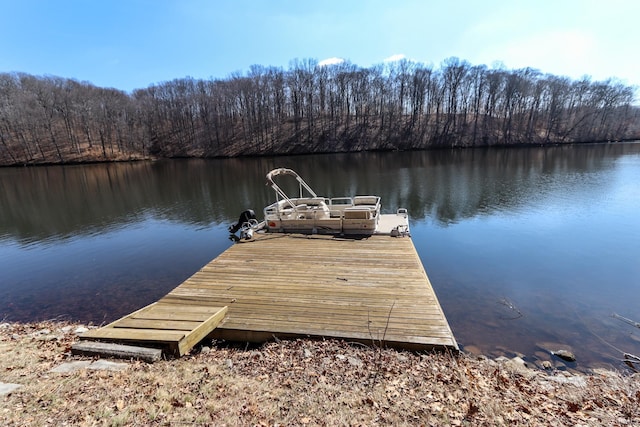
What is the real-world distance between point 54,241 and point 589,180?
1319 inches

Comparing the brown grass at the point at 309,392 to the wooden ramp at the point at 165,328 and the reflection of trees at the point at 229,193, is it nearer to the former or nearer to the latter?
the wooden ramp at the point at 165,328

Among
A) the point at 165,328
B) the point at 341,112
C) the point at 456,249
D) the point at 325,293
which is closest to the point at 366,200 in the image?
the point at 456,249

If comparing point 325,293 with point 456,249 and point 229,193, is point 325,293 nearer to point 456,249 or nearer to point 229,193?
point 456,249

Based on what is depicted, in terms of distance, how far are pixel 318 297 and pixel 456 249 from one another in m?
7.28

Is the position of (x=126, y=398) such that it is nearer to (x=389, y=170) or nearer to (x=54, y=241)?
(x=54, y=241)

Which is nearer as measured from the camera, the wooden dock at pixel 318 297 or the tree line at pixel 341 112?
the wooden dock at pixel 318 297

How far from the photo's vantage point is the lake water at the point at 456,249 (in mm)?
7316

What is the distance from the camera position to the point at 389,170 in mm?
31609

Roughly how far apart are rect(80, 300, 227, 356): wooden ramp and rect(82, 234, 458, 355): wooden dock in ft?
0.10

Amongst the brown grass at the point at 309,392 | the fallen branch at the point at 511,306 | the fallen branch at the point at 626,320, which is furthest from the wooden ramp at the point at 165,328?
the fallen branch at the point at 626,320

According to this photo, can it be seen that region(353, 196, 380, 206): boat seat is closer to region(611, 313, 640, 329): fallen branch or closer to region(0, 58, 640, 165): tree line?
region(611, 313, 640, 329): fallen branch

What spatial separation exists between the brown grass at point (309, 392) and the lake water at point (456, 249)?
2566mm

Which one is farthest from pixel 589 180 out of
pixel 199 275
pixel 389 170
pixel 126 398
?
pixel 126 398

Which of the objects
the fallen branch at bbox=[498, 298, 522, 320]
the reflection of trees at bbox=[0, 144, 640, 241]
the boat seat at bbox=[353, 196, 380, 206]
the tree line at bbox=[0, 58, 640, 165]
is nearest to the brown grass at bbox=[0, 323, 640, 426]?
the fallen branch at bbox=[498, 298, 522, 320]
